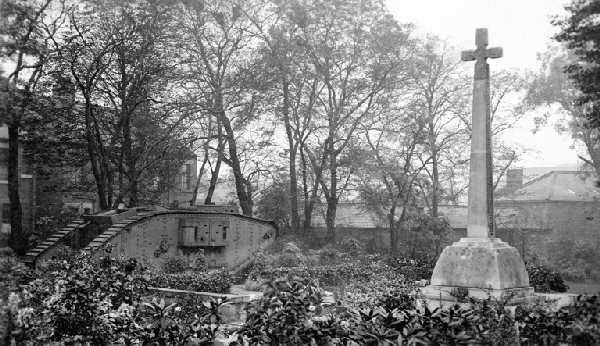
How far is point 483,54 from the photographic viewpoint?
429 inches

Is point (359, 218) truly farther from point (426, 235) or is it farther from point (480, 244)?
point (480, 244)

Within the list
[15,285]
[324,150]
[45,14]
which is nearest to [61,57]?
[45,14]

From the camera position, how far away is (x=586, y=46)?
778 cm

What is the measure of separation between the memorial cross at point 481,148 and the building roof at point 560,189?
2137mm

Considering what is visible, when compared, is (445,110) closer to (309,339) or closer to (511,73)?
(511,73)

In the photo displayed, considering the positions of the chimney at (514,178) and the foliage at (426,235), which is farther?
the chimney at (514,178)

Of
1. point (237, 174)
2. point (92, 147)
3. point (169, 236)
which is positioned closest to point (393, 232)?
point (237, 174)

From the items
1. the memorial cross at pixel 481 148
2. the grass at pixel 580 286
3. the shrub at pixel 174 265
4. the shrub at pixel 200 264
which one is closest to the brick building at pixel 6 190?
the shrub at pixel 174 265

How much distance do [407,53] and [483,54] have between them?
1253cm

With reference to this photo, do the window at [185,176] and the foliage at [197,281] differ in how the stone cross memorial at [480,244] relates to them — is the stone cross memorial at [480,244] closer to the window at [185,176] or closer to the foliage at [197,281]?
the foliage at [197,281]

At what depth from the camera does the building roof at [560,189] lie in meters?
12.7

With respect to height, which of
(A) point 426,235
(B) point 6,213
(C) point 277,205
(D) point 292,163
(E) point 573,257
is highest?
(D) point 292,163

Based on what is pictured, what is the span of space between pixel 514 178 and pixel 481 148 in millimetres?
11142

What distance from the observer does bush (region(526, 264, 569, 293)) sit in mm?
14227
